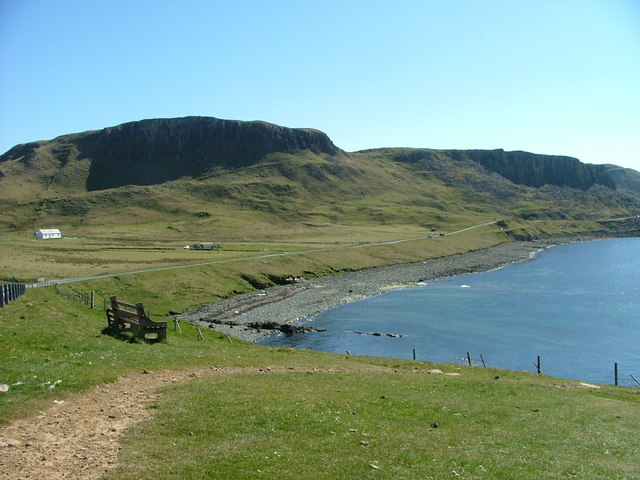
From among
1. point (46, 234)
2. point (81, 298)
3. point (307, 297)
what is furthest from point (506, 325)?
point (46, 234)

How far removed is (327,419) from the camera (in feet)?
57.4

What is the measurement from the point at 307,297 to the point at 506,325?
34.4 meters

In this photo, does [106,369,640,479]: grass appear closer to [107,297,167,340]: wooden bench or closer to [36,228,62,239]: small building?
[107,297,167,340]: wooden bench

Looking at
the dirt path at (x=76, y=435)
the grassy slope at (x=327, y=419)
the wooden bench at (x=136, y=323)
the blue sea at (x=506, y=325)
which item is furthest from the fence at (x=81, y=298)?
the dirt path at (x=76, y=435)

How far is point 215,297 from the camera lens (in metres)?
85.6

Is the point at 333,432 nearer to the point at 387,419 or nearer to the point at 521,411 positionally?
the point at 387,419

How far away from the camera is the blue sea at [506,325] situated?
54.3 metres

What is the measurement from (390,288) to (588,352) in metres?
48.2

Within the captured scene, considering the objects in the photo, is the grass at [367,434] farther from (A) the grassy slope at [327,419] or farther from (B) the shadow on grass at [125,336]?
(B) the shadow on grass at [125,336]

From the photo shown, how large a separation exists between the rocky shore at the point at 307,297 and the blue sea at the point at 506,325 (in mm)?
3525

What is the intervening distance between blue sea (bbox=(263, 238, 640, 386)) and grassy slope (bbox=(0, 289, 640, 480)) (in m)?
26.3

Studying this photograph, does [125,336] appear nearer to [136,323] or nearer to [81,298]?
[136,323]

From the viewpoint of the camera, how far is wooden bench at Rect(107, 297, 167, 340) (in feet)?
101

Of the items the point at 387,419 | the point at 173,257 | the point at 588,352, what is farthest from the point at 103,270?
the point at 387,419
